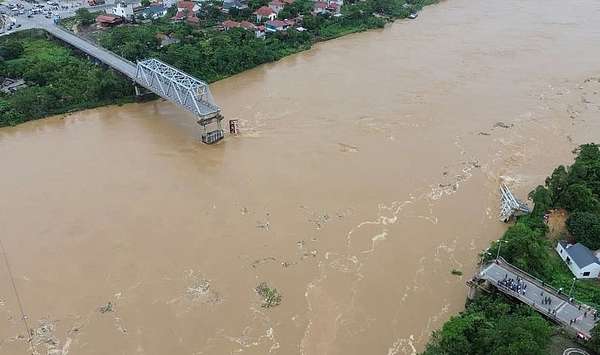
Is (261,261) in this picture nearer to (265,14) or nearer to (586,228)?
(586,228)

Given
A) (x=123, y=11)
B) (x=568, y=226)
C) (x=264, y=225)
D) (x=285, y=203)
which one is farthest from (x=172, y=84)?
(x=123, y=11)

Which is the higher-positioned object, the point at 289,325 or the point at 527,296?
the point at 527,296

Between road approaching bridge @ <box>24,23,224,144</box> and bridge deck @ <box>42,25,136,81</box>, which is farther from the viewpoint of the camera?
bridge deck @ <box>42,25,136,81</box>

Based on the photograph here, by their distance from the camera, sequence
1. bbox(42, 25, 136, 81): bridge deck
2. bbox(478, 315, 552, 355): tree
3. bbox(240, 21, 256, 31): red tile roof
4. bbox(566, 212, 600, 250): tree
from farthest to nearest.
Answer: bbox(240, 21, 256, 31): red tile roof → bbox(42, 25, 136, 81): bridge deck → bbox(566, 212, 600, 250): tree → bbox(478, 315, 552, 355): tree

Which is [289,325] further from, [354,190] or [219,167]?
[219,167]

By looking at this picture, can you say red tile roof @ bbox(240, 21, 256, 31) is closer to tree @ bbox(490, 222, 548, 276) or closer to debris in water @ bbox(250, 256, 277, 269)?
debris in water @ bbox(250, 256, 277, 269)

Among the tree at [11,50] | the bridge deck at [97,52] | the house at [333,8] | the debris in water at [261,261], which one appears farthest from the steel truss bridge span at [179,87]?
the house at [333,8]

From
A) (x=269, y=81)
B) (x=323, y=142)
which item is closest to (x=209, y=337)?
(x=323, y=142)

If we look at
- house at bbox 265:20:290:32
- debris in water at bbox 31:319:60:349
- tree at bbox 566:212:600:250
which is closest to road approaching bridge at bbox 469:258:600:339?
tree at bbox 566:212:600:250
